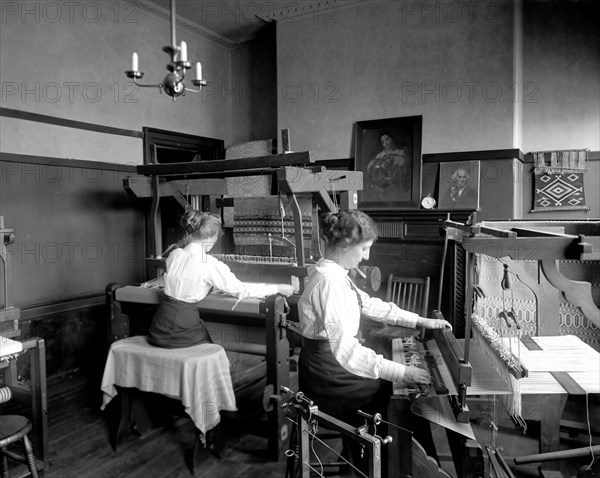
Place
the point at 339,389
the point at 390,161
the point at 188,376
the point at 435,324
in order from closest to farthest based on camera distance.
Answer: the point at 339,389, the point at 435,324, the point at 188,376, the point at 390,161

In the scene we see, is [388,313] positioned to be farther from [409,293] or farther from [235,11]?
[235,11]

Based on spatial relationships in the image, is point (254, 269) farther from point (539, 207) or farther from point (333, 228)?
point (539, 207)

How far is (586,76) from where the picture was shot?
4.67 m

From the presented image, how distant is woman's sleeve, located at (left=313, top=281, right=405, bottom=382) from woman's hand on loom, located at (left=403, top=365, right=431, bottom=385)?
0.03 m

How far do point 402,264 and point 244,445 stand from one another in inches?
101

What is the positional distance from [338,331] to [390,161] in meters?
3.49

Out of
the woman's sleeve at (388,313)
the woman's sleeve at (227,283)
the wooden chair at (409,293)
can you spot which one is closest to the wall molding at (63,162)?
the woman's sleeve at (227,283)

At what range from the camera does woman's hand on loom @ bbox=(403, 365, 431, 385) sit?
5.90 feet

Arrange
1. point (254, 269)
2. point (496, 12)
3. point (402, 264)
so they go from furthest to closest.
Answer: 1. point (402, 264)
2. point (496, 12)
3. point (254, 269)

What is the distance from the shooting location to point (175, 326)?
3.00 meters

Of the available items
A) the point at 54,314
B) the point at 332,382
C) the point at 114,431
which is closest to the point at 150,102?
the point at 54,314

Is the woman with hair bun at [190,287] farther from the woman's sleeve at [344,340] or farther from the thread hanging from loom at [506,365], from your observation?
the thread hanging from loom at [506,365]

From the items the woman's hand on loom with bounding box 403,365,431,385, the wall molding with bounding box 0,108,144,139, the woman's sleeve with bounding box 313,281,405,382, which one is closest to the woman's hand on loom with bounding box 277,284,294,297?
the woman's sleeve with bounding box 313,281,405,382

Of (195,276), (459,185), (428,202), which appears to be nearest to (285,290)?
(195,276)
